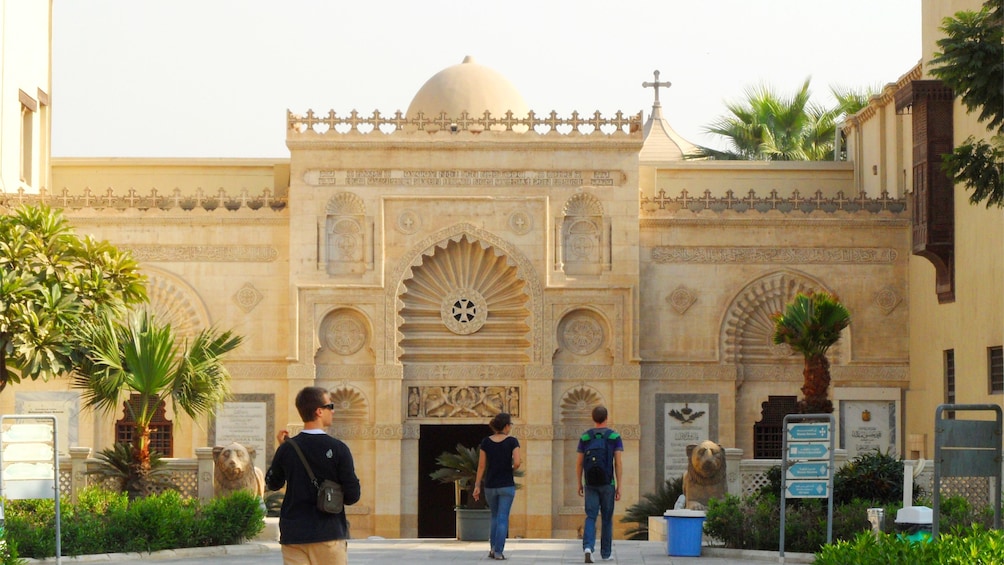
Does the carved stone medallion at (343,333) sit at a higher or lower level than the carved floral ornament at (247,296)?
lower

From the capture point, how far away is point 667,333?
96.0ft

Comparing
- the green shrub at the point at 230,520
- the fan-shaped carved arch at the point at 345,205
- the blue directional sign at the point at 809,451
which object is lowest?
the green shrub at the point at 230,520

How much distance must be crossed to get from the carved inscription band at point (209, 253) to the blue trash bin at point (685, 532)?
12648mm

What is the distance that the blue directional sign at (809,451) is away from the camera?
16.6 metres

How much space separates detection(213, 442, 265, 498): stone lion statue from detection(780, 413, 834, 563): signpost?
7.63 metres

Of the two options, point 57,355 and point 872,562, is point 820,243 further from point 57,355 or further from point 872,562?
point 872,562

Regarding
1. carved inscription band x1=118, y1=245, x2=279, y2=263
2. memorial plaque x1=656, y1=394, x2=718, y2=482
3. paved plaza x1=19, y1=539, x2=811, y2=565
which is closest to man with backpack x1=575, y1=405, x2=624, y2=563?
paved plaza x1=19, y1=539, x2=811, y2=565

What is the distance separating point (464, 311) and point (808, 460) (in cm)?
1342

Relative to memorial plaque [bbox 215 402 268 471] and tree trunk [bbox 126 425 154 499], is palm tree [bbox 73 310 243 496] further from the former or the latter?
memorial plaque [bbox 215 402 268 471]

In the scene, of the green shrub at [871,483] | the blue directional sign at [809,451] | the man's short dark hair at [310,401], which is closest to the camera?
the man's short dark hair at [310,401]

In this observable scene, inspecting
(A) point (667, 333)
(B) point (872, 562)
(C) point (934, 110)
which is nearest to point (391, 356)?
(A) point (667, 333)

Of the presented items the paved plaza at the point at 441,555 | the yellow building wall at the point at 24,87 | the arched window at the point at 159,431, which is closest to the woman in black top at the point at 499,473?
the paved plaza at the point at 441,555

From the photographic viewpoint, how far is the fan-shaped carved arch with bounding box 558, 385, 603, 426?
28875mm

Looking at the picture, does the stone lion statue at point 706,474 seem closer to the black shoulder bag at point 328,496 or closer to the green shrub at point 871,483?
the green shrub at point 871,483
